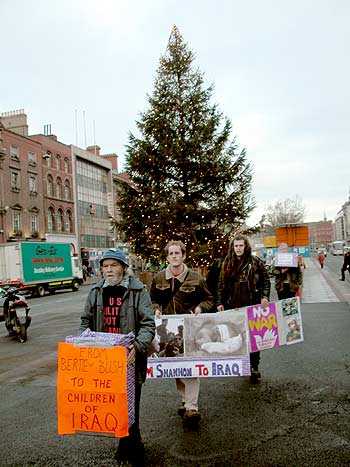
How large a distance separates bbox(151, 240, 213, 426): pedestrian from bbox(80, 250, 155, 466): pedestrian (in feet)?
3.23

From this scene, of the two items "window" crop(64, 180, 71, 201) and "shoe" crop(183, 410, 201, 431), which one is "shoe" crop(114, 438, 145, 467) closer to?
"shoe" crop(183, 410, 201, 431)

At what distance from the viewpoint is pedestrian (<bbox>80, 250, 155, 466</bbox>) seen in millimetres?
3812

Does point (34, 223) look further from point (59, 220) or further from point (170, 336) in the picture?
point (170, 336)

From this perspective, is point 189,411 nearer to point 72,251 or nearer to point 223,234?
point 223,234

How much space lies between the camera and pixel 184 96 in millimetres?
21344

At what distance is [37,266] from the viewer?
3039 cm

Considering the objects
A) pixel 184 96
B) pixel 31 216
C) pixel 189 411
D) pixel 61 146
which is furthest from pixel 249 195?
pixel 61 146

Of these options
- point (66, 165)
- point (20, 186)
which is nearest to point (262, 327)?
point (20, 186)

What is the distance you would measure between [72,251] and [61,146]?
2381 centimetres

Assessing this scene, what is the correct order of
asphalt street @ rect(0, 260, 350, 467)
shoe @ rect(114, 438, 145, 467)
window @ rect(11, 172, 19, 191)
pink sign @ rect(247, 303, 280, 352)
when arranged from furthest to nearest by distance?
window @ rect(11, 172, 19, 191) → pink sign @ rect(247, 303, 280, 352) → asphalt street @ rect(0, 260, 350, 467) → shoe @ rect(114, 438, 145, 467)

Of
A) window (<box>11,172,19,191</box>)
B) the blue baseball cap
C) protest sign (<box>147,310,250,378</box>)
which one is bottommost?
protest sign (<box>147,310,250,378</box>)

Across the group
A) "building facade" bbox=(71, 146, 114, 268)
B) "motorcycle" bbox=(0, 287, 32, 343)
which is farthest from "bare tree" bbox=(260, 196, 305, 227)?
"motorcycle" bbox=(0, 287, 32, 343)

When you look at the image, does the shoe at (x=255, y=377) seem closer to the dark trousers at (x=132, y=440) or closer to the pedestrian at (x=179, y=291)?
the pedestrian at (x=179, y=291)

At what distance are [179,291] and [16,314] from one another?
7.90 metres
